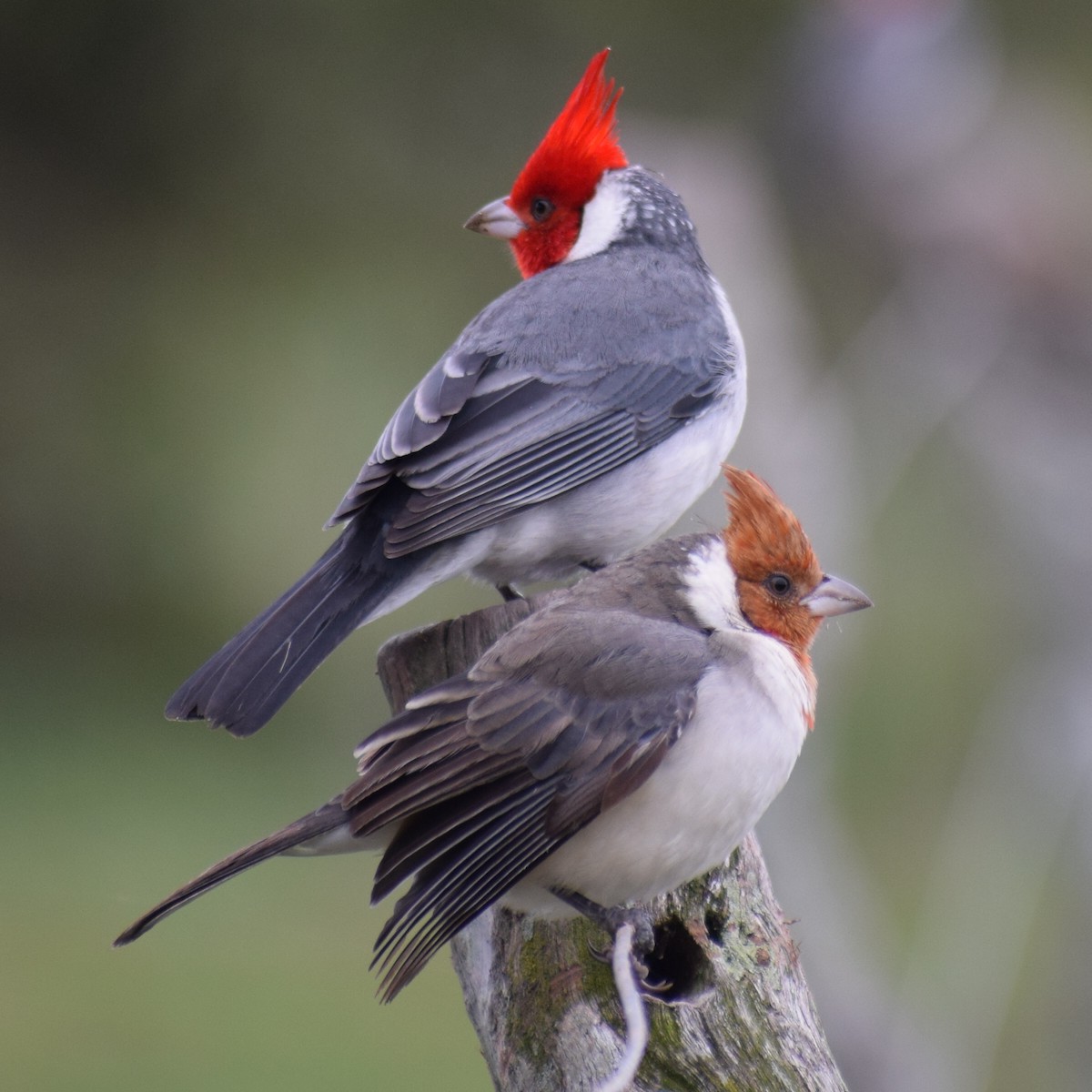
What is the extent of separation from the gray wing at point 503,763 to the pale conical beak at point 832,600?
406 mm

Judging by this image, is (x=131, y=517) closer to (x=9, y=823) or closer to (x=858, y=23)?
(x=9, y=823)

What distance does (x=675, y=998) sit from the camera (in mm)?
2572

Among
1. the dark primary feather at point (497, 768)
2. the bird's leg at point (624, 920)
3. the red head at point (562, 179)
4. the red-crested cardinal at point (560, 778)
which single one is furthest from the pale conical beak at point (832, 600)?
the red head at point (562, 179)

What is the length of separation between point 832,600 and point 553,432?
83 centimetres

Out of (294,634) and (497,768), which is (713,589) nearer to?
(497,768)

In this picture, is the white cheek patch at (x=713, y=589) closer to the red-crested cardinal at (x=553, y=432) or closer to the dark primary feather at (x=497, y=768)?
the dark primary feather at (x=497, y=768)

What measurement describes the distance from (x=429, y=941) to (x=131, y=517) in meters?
6.55

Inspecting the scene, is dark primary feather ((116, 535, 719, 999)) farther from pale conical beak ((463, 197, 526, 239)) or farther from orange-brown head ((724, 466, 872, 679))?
pale conical beak ((463, 197, 526, 239))

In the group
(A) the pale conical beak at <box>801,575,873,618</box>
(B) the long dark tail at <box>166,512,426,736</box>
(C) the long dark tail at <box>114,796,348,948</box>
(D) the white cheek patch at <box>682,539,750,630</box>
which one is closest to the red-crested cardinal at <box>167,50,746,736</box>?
(B) the long dark tail at <box>166,512,426,736</box>

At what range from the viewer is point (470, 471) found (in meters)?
3.38

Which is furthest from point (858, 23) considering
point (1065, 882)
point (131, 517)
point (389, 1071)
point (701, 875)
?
point (701, 875)

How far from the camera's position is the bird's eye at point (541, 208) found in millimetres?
4254

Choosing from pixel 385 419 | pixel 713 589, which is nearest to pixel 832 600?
pixel 713 589

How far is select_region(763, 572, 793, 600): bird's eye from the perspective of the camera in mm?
2957
